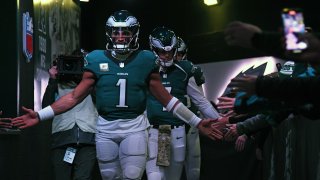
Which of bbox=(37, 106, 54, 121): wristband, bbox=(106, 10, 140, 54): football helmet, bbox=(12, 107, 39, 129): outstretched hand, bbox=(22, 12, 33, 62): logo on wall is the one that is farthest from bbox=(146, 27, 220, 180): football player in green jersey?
bbox=(22, 12, 33, 62): logo on wall

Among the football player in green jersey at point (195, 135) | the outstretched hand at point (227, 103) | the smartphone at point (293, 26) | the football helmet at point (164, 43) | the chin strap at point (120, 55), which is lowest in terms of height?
the football player in green jersey at point (195, 135)

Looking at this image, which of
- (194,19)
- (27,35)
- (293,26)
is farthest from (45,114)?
(194,19)

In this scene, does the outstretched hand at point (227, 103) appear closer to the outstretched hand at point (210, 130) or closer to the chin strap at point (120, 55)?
the outstretched hand at point (210, 130)

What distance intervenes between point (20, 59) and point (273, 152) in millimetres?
3276

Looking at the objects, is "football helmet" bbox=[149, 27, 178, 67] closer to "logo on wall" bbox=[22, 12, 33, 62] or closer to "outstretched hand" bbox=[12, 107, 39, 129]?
"outstretched hand" bbox=[12, 107, 39, 129]

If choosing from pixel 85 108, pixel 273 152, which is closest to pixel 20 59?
pixel 85 108

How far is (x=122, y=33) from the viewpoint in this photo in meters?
5.70

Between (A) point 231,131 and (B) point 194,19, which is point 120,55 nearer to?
(A) point 231,131

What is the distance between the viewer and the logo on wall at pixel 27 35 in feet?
25.6

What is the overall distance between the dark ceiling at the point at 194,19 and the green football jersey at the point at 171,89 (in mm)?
5064

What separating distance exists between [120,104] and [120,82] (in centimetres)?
19

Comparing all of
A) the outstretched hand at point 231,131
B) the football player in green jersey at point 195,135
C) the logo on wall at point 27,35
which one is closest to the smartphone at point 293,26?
the outstretched hand at point 231,131

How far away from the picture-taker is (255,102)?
3.92 metres

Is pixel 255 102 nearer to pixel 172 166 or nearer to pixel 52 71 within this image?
pixel 172 166
